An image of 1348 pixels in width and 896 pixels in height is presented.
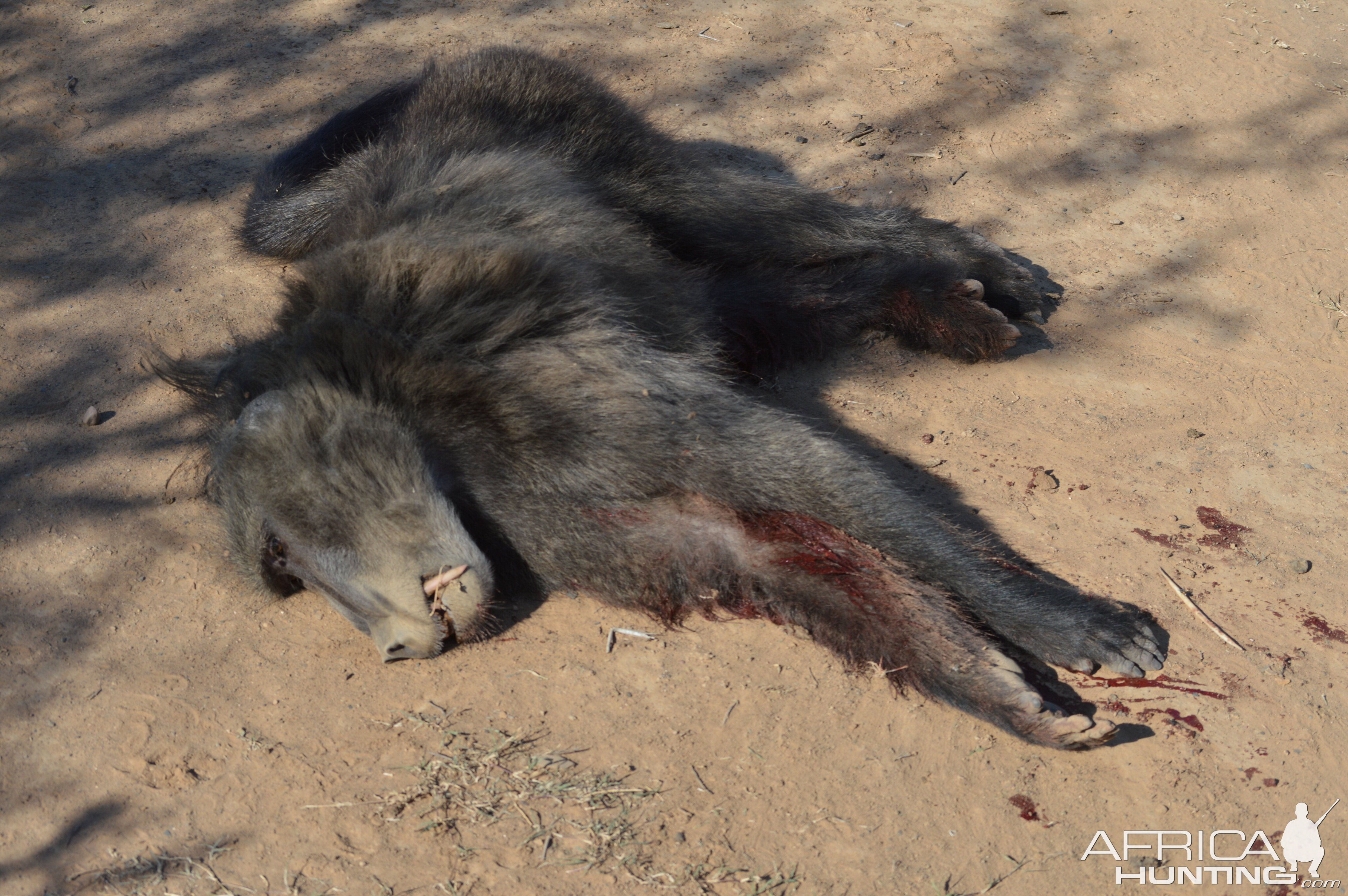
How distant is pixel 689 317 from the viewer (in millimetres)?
3383

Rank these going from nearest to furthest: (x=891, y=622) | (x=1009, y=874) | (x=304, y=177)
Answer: (x=1009, y=874) < (x=891, y=622) < (x=304, y=177)

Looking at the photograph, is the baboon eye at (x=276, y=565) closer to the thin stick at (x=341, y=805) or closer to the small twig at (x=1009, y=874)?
the thin stick at (x=341, y=805)

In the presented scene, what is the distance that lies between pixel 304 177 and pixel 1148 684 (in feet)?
11.5

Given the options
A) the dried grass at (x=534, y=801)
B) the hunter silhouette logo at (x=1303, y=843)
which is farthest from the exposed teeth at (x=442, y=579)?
the hunter silhouette logo at (x=1303, y=843)

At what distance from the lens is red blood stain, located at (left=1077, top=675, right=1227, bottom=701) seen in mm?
2670

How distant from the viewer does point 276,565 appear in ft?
9.54

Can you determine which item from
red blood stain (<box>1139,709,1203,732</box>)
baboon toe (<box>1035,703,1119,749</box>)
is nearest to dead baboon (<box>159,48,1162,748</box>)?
baboon toe (<box>1035,703,1119,749</box>)

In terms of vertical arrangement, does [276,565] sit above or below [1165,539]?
above

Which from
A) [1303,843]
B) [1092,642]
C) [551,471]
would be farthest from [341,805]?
[1303,843]

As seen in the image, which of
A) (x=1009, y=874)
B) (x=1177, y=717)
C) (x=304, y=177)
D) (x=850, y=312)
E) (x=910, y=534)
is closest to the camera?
(x=1009, y=874)

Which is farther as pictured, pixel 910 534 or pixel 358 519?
Result: pixel 910 534

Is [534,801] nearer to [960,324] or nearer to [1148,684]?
[1148,684]

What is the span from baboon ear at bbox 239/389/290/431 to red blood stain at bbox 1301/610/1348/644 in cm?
294

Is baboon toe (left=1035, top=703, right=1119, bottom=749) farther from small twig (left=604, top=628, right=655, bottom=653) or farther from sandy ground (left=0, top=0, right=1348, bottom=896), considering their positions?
small twig (left=604, top=628, right=655, bottom=653)
